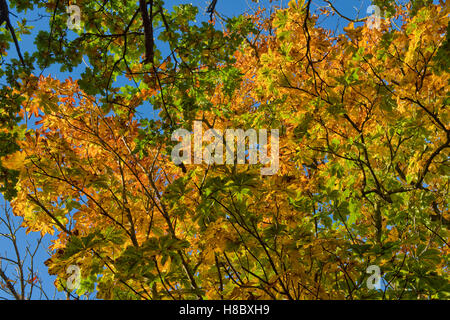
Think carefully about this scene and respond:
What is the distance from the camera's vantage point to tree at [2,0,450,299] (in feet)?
10.6

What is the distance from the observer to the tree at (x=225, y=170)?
3.22m

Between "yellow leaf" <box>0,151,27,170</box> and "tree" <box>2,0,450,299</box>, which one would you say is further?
"yellow leaf" <box>0,151,27,170</box>

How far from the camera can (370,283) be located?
3.25 meters

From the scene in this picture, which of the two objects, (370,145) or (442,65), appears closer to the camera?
(442,65)

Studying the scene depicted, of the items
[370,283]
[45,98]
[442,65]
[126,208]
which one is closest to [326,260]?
[370,283]

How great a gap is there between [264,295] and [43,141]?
335cm

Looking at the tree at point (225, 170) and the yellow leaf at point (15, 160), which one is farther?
the yellow leaf at point (15, 160)

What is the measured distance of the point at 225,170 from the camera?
388 centimetres

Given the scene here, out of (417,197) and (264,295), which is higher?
(417,197)

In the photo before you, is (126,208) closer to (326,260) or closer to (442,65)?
(326,260)
